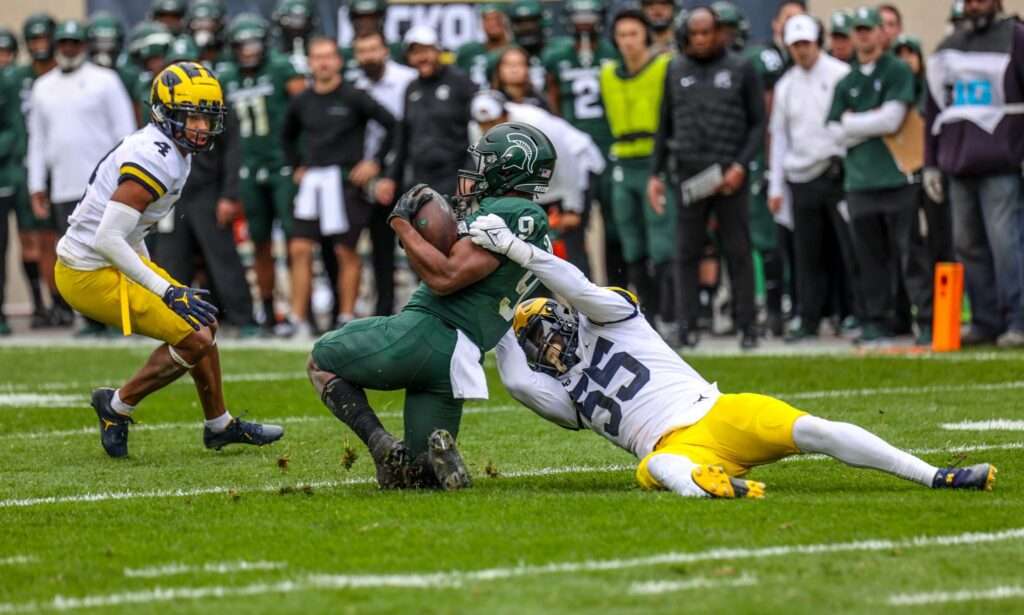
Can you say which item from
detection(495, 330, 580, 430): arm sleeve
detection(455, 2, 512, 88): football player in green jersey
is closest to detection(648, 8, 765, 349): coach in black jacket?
detection(455, 2, 512, 88): football player in green jersey

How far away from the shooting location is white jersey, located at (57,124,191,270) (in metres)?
8.02

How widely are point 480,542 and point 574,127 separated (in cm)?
942

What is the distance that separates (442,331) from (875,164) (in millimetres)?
6543

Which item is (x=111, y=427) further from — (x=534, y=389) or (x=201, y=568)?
(x=201, y=568)

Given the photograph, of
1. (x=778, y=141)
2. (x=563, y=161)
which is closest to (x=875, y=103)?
(x=778, y=141)

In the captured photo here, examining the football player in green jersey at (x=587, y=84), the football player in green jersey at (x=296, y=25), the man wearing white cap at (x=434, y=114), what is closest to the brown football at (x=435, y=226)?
the man wearing white cap at (x=434, y=114)

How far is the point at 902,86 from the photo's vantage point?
12.7m

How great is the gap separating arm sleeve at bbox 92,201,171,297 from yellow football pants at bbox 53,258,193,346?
0.12 metres

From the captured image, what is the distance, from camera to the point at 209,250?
15.1m

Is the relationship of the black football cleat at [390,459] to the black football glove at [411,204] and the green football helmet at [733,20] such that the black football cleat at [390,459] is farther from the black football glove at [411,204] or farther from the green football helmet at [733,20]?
the green football helmet at [733,20]

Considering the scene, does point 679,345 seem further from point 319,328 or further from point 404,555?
point 404,555

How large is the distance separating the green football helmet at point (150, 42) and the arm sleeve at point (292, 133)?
1389mm

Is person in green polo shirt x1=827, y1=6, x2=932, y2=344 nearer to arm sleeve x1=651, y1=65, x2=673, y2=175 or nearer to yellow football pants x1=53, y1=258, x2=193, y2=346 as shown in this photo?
arm sleeve x1=651, y1=65, x2=673, y2=175

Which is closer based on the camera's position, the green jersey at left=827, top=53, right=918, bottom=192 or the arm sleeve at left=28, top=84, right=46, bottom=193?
the green jersey at left=827, top=53, right=918, bottom=192
